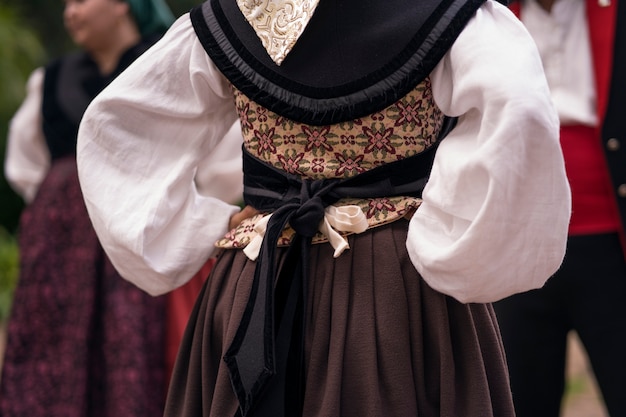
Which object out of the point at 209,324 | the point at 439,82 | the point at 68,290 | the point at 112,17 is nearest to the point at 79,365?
the point at 68,290

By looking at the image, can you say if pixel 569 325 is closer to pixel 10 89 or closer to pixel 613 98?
pixel 613 98

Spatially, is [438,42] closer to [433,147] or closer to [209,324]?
[433,147]

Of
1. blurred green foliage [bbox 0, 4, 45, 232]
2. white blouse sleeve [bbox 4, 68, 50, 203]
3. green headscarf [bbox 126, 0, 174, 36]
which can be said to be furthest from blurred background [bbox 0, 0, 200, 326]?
green headscarf [bbox 126, 0, 174, 36]

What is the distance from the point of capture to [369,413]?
2057 mm

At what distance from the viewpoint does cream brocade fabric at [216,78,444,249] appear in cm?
214

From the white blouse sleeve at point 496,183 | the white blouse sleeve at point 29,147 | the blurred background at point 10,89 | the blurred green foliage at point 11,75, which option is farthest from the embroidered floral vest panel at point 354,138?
the blurred green foliage at point 11,75

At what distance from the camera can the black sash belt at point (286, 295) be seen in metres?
2.13

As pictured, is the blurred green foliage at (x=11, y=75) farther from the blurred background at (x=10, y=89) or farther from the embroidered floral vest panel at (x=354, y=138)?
the embroidered floral vest panel at (x=354, y=138)

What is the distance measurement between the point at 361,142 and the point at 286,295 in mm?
339

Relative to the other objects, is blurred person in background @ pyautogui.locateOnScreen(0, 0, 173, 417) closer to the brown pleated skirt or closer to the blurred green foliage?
the brown pleated skirt

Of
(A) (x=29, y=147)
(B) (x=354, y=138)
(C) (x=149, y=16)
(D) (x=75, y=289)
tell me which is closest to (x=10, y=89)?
(A) (x=29, y=147)

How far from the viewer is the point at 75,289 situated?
387 cm

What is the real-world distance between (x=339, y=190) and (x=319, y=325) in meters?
0.27

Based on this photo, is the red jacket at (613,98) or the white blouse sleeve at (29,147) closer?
the red jacket at (613,98)
